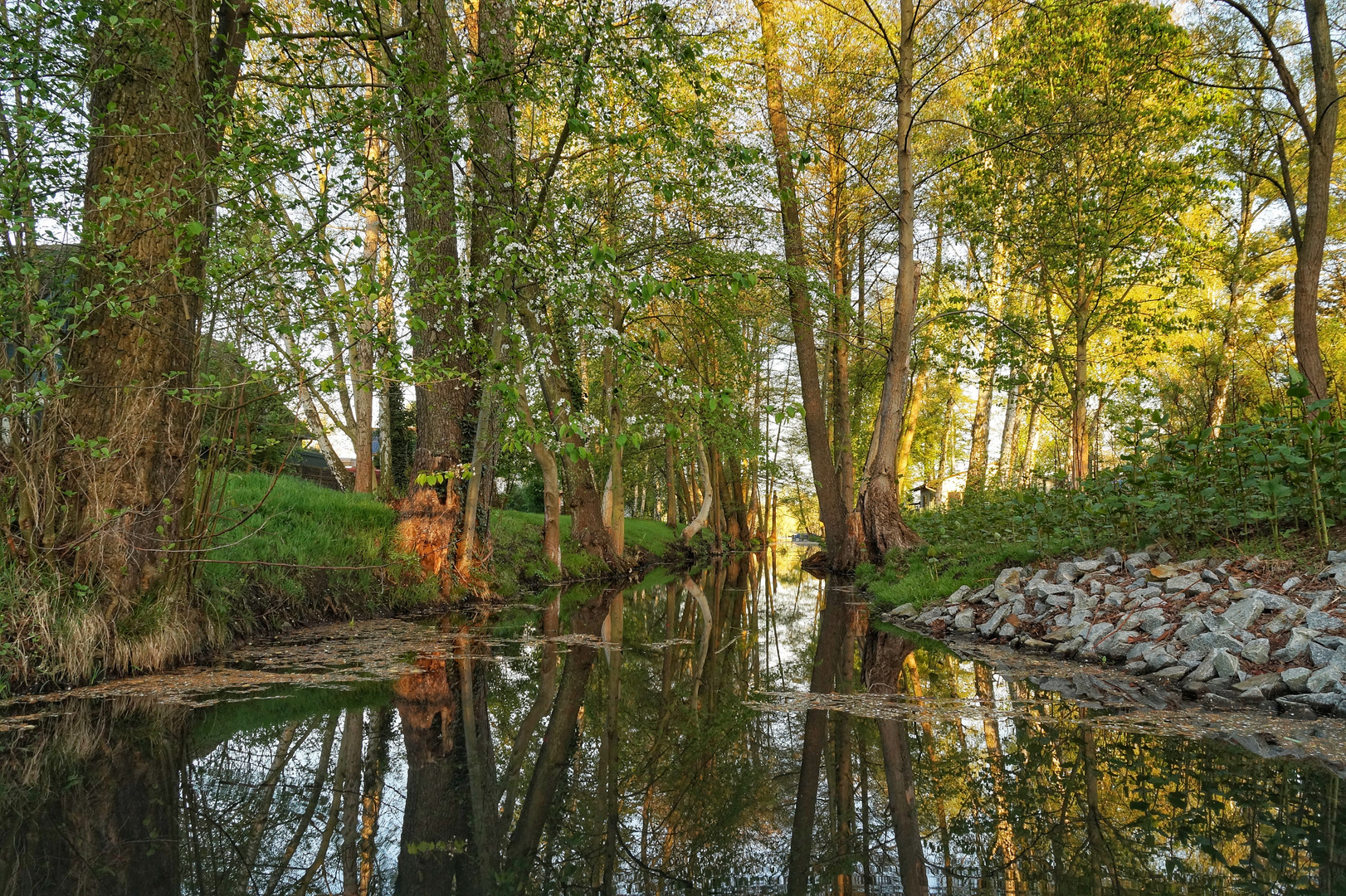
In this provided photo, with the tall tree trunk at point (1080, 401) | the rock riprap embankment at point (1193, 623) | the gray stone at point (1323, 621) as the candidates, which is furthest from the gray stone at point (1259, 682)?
the tall tree trunk at point (1080, 401)

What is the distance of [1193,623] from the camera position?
17.7 ft

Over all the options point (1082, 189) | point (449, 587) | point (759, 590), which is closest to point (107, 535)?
point (449, 587)

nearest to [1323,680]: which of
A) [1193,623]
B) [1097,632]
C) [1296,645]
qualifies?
[1296,645]

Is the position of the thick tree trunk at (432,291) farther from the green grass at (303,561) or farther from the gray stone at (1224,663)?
the gray stone at (1224,663)

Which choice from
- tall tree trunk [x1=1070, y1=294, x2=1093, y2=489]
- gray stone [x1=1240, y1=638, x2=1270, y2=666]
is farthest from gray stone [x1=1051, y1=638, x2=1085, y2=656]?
tall tree trunk [x1=1070, y1=294, x2=1093, y2=489]

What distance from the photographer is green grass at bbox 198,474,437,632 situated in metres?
6.89

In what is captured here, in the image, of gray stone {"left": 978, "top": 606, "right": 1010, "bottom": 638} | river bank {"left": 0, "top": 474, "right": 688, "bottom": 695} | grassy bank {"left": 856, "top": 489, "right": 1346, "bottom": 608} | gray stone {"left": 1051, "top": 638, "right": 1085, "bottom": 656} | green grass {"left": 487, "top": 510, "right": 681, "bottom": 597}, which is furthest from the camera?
green grass {"left": 487, "top": 510, "right": 681, "bottom": 597}

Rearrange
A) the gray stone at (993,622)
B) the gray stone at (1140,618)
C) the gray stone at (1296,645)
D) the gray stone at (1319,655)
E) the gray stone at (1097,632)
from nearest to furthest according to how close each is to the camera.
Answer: the gray stone at (1319,655) < the gray stone at (1296,645) < the gray stone at (1140,618) < the gray stone at (1097,632) < the gray stone at (993,622)

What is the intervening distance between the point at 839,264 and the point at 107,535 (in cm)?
1438

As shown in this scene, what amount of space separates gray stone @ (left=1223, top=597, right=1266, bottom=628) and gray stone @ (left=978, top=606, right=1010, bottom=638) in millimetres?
2200

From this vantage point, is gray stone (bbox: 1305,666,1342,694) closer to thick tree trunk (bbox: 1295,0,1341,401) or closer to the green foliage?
the green foliage

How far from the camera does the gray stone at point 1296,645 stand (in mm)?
4633

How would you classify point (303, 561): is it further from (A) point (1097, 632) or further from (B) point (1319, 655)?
(B) point (1319, 655)

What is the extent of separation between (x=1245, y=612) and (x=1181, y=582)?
0.90 metres
